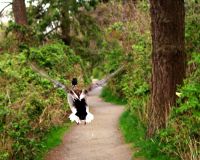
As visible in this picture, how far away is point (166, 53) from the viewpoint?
11.6 m

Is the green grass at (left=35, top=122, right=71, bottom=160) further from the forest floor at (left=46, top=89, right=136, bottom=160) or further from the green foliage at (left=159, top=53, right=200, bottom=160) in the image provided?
the green foliage at (left=159, top=53, right=200, bottom=160)

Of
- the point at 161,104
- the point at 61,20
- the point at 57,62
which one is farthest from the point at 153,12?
the point at 61,20

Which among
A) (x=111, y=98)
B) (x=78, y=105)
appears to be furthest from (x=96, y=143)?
(x=111, y=98)

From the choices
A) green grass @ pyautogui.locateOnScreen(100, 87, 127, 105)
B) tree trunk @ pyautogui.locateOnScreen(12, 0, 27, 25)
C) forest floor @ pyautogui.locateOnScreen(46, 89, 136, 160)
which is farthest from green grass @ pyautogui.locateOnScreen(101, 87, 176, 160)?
tree trunk @ pyautogui.locateOnScreen(12, 0, 27, 25)

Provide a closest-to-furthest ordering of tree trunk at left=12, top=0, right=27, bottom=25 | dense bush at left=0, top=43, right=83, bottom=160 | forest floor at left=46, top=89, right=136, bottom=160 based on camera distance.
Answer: dense bush at left=0, top=43, right=83, bottom=160 → forest floor at left=46, top=89, right=136, bottom=160 → tree trunk at left=12, top=0, right=27, bottom=25

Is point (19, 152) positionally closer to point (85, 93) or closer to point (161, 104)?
point (161, 104)

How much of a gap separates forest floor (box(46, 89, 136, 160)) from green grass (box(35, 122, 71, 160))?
0.16 meters

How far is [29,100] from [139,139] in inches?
131

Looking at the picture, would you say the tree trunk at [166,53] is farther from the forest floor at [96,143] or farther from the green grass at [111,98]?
the green grass at [111,98]

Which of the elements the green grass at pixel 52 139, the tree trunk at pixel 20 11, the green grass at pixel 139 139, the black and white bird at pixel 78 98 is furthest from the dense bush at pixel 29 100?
the green grass at pixel 139 139

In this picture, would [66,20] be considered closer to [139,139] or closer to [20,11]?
[20,11]

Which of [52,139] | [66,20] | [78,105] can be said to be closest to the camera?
[78,105]

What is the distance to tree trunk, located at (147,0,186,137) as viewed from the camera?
11.5 m

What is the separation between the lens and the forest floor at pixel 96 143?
13117 mm
